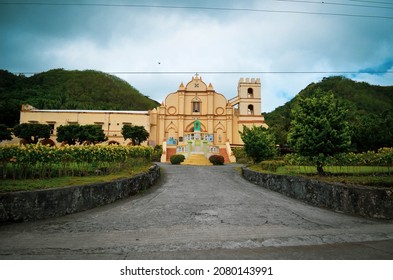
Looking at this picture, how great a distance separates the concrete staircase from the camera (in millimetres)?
24656

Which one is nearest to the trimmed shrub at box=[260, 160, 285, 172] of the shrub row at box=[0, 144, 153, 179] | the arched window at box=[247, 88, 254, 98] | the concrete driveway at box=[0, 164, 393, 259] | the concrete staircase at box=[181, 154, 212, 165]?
the concrete driveway at box=[0, 164, 393, 259]

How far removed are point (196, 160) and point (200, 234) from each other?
20757 mm

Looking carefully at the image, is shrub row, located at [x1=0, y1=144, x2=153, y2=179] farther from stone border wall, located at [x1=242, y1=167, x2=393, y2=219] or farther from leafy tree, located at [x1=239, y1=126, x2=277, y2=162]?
leafy tree, located at [x1=239, y1=126, x2=277, y2=162]

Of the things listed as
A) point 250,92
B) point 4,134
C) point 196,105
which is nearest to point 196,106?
point 196,105

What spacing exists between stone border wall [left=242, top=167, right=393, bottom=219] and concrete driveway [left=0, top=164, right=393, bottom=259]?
0.35m

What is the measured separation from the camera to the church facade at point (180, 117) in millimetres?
38625

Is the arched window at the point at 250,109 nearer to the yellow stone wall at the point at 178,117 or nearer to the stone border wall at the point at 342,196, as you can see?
the yellow stone wall at the point at 178,117

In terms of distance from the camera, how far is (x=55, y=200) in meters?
5.81

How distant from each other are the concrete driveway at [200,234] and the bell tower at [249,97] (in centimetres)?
3580

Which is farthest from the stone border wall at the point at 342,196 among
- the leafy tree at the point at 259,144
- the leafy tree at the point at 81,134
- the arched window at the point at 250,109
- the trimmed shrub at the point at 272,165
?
the arched window at the point at 250,109

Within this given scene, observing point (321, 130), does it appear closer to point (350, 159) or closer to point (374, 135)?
point (350, 159)

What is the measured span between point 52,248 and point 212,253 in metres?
2.61

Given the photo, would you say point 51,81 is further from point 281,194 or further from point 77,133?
point 281,194

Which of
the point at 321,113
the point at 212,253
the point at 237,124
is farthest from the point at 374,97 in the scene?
the point at 212,253
